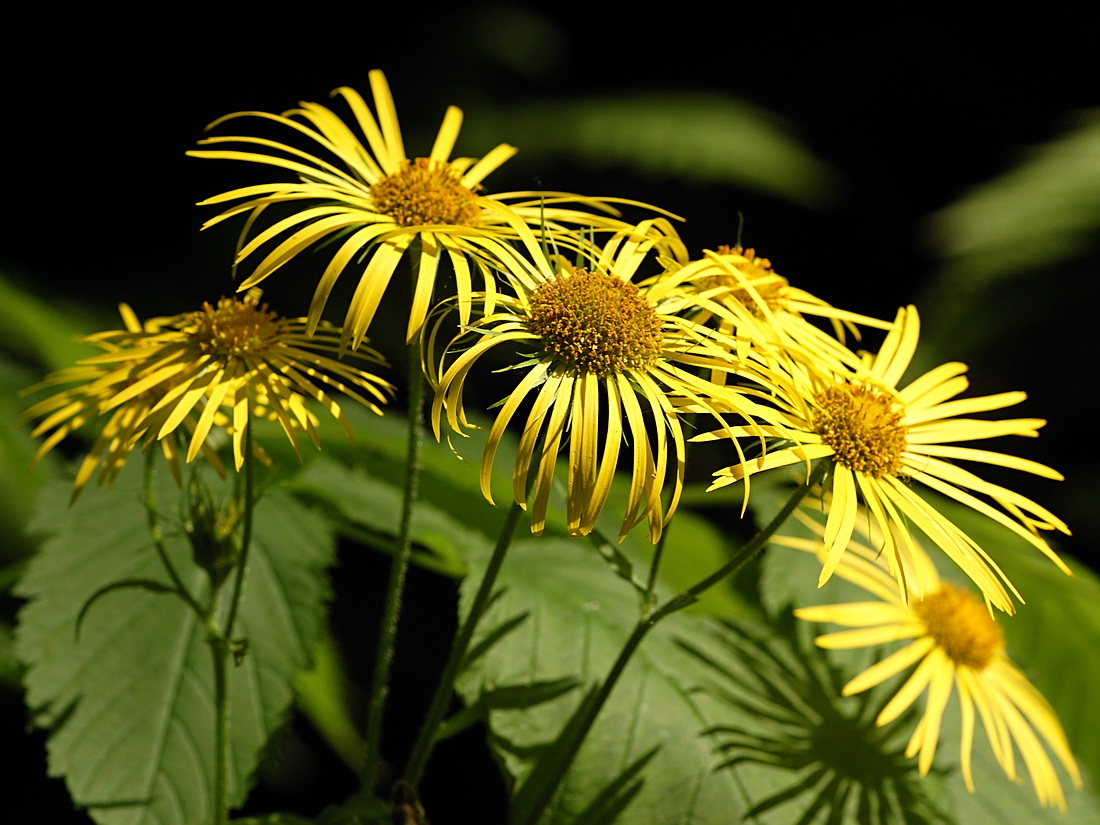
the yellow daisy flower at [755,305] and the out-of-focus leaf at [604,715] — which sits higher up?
the yellow daisy flower at [755,305]

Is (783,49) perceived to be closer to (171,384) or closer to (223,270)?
(223,270)

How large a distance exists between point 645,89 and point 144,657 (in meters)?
4.32

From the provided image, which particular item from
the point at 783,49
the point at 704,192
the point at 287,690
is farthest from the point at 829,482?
the point at 783,49

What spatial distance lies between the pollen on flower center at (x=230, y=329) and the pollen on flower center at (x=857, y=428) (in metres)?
0.59

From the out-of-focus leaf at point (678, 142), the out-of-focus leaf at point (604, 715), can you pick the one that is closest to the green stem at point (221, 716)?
the out-of-focus leaf at point (604, 715)

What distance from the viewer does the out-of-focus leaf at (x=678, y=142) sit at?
3.71m

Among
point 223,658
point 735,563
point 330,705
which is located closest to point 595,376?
point 735,563

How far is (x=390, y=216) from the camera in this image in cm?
97

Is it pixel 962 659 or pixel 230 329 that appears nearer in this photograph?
pixel 230 329

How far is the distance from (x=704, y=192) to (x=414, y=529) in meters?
3.57

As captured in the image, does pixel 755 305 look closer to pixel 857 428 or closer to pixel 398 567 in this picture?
pixel 857 428

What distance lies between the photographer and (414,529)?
124 cm

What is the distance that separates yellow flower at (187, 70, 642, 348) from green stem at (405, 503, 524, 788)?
0.19 m

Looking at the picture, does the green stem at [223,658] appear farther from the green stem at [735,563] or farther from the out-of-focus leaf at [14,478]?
the out-of-focus leaf at [14,478]
